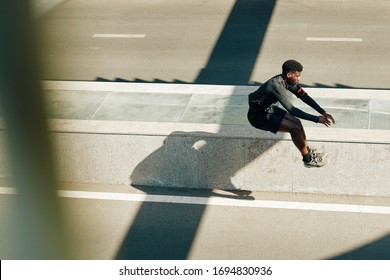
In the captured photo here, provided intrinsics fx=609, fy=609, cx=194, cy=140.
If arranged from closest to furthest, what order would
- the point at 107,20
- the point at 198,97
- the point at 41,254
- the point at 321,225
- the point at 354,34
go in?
the point at 41,254, the point at 321,225, the point at 198,97, the point at 354,34, the point at 107,20

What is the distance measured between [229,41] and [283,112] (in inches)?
293

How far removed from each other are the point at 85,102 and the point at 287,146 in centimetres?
329

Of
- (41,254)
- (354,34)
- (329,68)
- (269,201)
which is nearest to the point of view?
(41,254)

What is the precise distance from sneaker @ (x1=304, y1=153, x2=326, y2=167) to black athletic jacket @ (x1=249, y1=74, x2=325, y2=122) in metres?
0.57

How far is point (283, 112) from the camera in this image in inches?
289

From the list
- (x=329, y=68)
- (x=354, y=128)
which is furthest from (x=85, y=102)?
(x=329, y=68)

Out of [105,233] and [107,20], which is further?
[107,20]

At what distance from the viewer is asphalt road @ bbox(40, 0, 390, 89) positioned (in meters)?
12.9

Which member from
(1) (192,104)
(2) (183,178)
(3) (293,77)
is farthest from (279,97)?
(1) (192,104)

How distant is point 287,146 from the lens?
25.3ft

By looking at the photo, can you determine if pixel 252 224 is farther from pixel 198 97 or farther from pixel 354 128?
pixel 198 97

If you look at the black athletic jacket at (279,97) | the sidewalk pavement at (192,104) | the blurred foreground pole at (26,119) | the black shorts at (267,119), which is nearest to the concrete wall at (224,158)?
the sidewalk pavement at (192,104)

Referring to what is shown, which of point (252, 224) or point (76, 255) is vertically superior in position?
point (76, 255)

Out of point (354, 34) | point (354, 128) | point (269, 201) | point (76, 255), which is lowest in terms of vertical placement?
point (354, 34)
